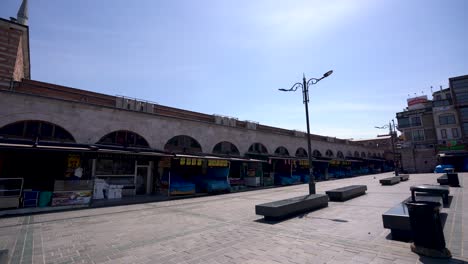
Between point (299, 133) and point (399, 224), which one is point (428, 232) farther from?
point (299, 133)

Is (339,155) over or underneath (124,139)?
underneath

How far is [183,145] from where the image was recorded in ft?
66.6

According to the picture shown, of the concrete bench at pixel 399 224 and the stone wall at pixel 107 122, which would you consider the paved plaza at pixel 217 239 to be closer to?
the concrete bench at pixel 399 224

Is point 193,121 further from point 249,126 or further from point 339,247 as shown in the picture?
point 339,247

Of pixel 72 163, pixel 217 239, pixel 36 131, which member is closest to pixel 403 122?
pixel 217 239

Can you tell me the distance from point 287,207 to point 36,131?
1502 cm

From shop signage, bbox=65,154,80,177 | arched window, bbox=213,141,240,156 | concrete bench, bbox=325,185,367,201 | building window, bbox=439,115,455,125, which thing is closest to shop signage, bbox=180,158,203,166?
arched window, bbox=213,141,240,156

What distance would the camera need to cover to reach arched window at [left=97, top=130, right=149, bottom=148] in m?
16.0

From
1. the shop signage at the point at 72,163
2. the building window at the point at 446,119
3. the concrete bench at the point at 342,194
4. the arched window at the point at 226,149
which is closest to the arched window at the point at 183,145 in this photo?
the arched window at the point at 226,149

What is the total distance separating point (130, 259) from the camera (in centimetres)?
480

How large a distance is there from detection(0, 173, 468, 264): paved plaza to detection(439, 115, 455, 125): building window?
159 feet

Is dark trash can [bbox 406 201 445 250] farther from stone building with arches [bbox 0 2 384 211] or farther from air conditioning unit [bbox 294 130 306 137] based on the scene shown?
air conditioning unit [bbox 294 130 306 137]

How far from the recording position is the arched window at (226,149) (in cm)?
2297

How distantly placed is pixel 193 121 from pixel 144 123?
15.0 ft
